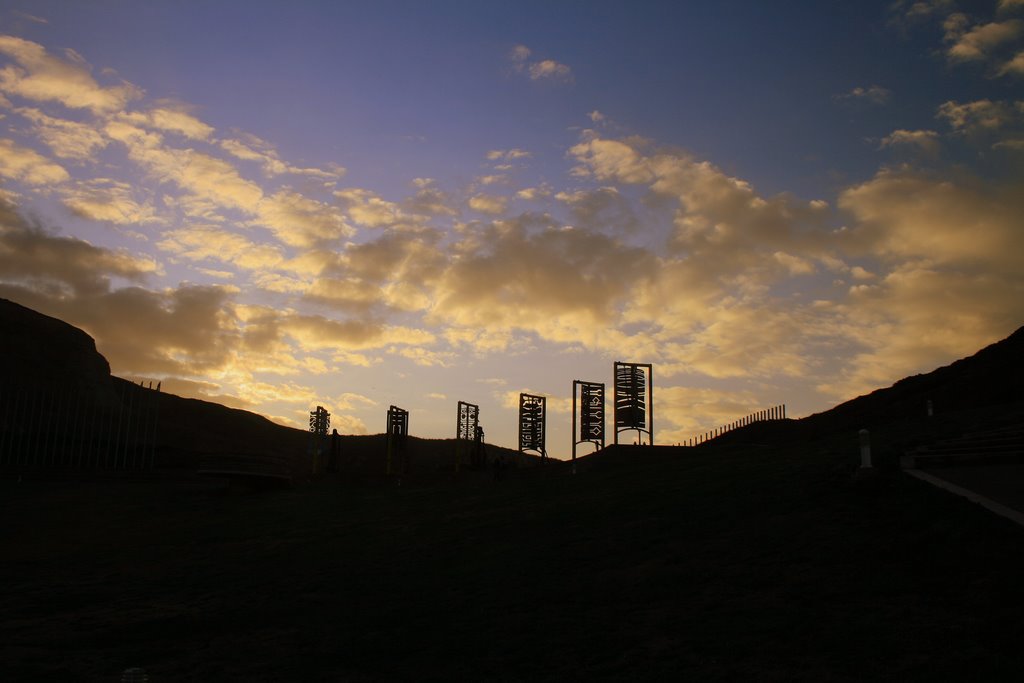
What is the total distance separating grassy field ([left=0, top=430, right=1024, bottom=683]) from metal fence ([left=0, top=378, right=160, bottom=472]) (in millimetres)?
25922

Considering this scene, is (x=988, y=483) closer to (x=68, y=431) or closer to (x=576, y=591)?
(x=576, y=591)

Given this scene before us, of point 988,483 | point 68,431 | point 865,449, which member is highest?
point 68,431

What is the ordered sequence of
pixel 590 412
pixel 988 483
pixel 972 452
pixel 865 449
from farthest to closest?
pixel 590 412 → pixel 972 452 → pixel 865 449 → pixel 988 483

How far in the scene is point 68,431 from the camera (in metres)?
61.2

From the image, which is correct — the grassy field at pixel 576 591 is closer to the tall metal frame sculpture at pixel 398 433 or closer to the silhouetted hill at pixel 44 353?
the tall metal frame sculpture at pixel 398 433

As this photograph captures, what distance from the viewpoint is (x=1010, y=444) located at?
64.4ft

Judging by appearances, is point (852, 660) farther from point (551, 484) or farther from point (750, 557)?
point (551, 484)

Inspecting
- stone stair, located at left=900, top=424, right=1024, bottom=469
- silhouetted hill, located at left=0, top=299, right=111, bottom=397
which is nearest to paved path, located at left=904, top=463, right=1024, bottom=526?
stone stair, located at left=900, top=424, right=1024, bottom=469

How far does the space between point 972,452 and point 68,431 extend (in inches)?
2463

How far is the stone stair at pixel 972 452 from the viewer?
18.8 m

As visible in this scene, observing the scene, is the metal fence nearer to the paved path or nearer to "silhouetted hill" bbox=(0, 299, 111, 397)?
"silhouetted hill" bbox=(0, 299, 111, 397)

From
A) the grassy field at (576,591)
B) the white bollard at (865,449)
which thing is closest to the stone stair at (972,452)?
the white bollard at (865,449)

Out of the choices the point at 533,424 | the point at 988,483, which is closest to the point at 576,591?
the point at 988,483

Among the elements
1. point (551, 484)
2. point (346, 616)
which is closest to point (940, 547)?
point (346, 616)
